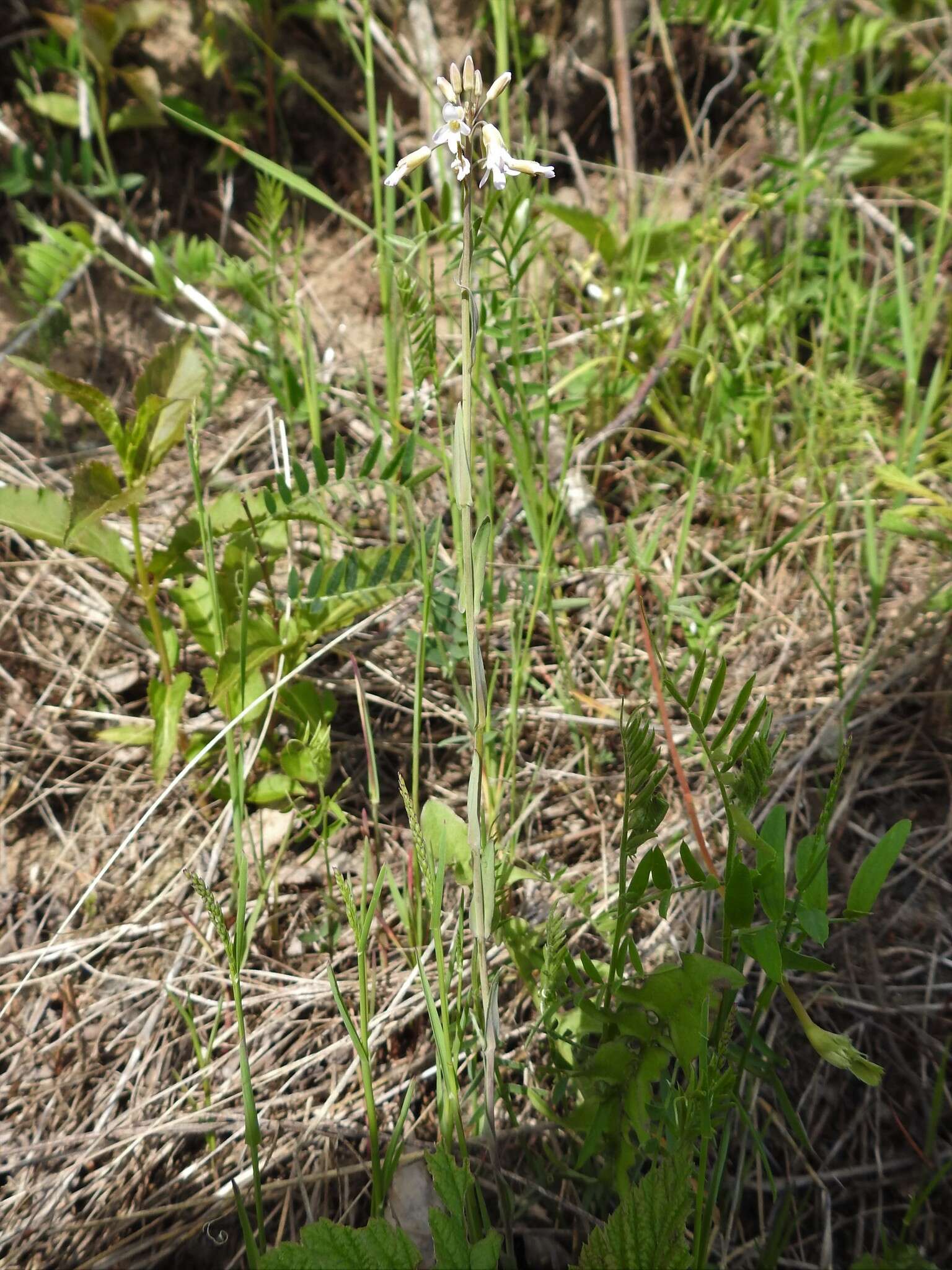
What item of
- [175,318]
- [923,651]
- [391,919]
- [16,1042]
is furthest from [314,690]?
[175,318]

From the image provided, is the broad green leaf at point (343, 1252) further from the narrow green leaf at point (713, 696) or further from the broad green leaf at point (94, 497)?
the broad green leaf at point (94, 497)

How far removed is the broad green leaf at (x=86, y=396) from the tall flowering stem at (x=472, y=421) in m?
0.89

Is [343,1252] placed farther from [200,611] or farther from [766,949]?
[200,611]

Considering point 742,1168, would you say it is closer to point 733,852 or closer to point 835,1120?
point 835,1120

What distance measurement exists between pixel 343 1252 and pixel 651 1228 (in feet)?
1.05

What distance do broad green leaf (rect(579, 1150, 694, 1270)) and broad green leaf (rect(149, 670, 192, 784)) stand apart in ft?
3.39

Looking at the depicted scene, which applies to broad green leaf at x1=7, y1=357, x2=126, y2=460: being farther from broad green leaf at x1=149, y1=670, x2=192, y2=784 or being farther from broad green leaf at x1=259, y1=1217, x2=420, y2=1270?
broad green leaf at x1=259, y1=1217, x2=420, y2=1270

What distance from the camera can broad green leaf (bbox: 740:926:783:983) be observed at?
1.02 m

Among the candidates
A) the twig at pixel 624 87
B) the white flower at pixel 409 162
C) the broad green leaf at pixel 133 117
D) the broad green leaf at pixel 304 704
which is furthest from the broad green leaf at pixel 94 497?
the twig at pixel 624 87

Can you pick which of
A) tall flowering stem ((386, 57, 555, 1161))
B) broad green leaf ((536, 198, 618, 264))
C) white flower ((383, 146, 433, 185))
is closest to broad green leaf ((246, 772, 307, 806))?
tall flowering stem ((386, 57, 555, 1161))

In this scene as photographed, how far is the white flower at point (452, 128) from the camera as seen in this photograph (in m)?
0.87

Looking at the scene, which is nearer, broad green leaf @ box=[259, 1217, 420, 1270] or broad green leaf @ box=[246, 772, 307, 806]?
broad green leaf @ box=[259, 1217, 420, 1270]

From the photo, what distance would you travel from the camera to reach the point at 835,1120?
1.37m

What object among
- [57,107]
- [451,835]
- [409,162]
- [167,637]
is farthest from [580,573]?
[57,107]
